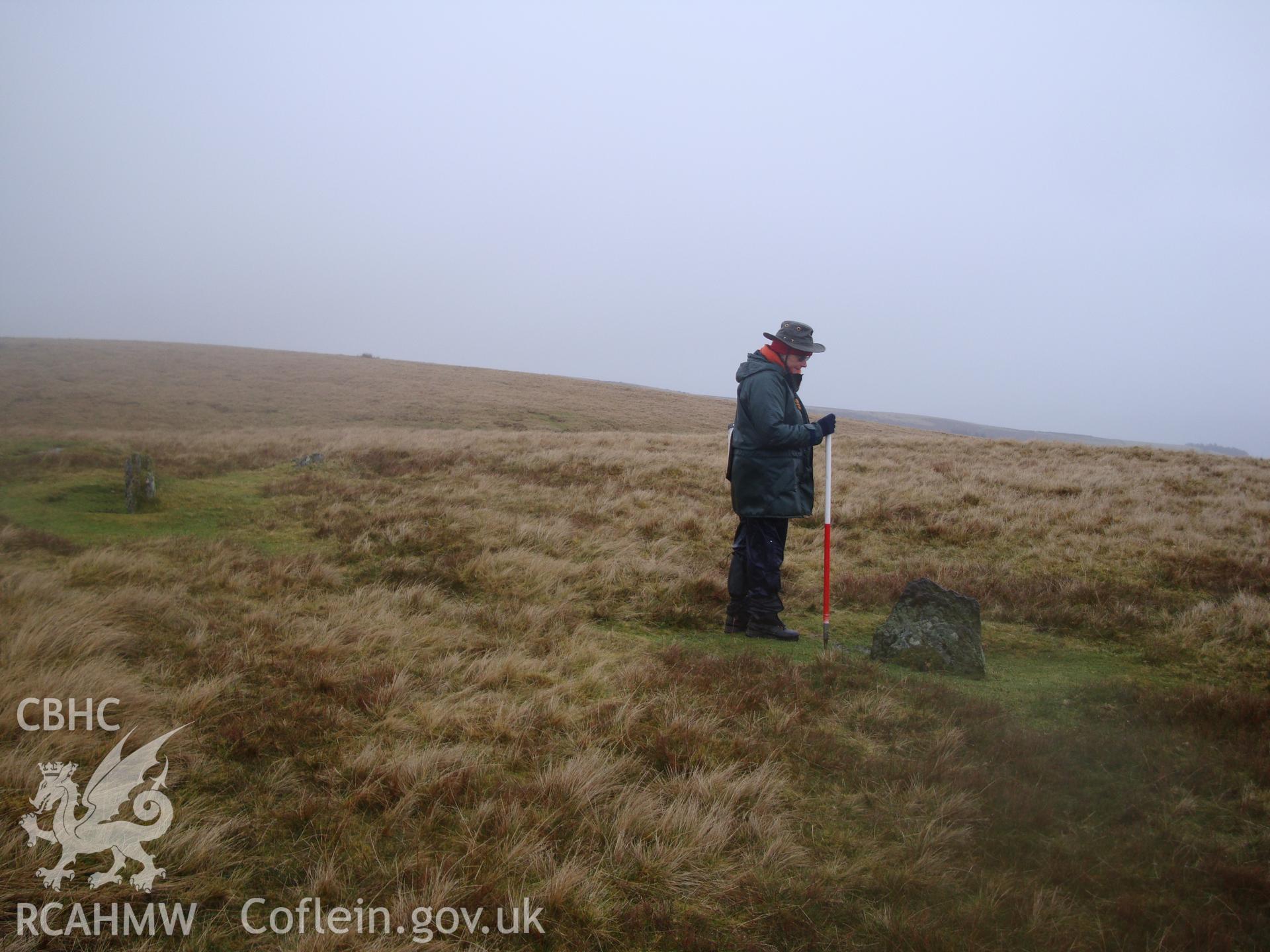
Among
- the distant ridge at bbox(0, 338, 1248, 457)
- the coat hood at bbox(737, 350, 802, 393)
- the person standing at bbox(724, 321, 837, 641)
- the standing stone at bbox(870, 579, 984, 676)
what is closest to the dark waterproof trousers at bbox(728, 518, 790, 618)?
the person standing at bbox(724, 321, 837, 641)

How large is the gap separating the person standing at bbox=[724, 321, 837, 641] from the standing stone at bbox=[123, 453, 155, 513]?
30.1 ft

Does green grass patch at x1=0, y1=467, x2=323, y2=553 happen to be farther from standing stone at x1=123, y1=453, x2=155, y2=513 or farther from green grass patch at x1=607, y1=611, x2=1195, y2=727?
green grass patch at x1=607, y1=611, x2=1195, y2=727

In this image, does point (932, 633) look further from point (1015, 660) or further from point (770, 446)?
point (770, 446)

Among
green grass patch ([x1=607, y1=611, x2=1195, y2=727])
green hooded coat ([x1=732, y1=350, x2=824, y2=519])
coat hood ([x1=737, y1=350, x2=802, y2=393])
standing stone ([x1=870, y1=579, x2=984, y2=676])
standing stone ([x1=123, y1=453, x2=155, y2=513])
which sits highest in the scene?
coat hood ([x1=737, y1=350, x2=802, y2=393])

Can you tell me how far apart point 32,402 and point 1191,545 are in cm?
4164

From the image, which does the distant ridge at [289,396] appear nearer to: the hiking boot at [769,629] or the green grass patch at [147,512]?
the green grass patch at [147,512]

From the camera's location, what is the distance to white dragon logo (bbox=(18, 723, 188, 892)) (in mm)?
2717

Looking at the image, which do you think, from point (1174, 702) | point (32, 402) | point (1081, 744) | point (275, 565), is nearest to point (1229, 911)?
point (1081, 744)

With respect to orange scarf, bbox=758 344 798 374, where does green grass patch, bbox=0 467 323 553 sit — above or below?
below

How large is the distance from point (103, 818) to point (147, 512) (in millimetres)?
8806

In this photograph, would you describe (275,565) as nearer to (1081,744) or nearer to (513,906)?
(513,906)

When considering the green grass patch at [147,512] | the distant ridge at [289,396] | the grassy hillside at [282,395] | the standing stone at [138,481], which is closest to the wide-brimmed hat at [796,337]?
the green grass patch at [147,512]

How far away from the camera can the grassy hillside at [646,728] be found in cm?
284

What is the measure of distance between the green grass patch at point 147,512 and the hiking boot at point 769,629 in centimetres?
595
